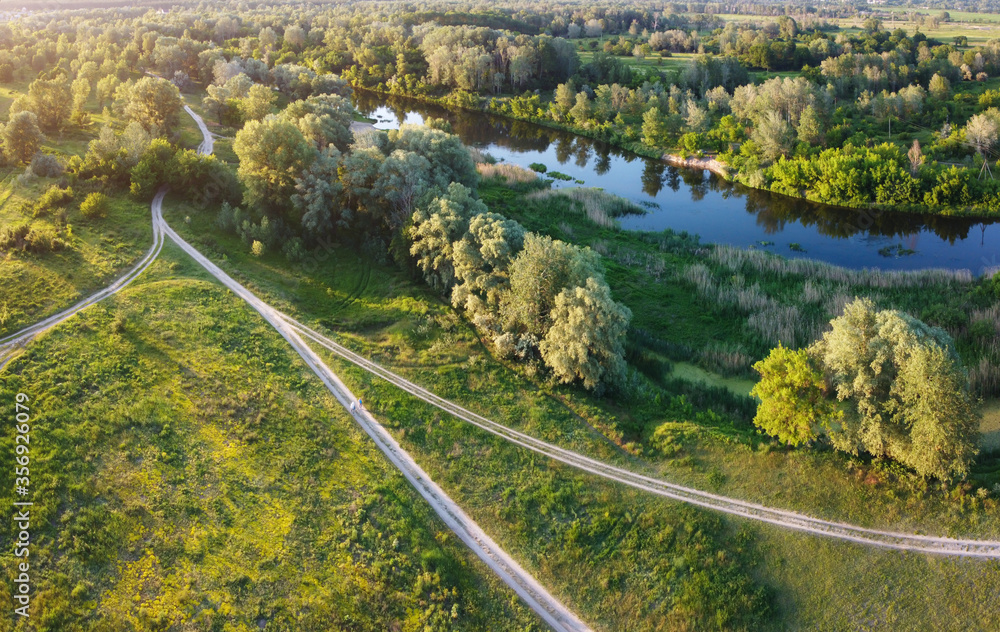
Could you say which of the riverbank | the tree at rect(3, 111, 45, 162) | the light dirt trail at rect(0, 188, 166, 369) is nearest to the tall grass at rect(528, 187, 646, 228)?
the riverbank

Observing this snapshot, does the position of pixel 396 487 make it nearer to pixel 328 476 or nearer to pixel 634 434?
pixel 328 476

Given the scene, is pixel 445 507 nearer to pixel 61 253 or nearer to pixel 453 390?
pixel 453 390

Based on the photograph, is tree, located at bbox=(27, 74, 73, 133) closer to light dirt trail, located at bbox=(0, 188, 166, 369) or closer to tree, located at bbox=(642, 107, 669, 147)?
light dirt trail, located at bbox=(0, 188, 166, 369)

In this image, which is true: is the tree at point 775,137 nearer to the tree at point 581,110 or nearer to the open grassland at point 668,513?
A: the tree at point 581,110

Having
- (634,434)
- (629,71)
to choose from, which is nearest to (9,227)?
(634,434)

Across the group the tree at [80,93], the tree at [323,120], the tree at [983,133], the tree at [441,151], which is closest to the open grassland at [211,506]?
the tree at [441,151]

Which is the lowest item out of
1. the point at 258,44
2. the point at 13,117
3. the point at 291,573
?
the point at 291,573

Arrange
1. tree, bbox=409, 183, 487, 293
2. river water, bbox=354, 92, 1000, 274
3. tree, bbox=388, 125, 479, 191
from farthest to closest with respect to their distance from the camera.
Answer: river water, bbox=354, 92, 1000, 274 → tree, bbox=388, 125, 479, 191 → tree, bbox=409, 183, 487, 293
